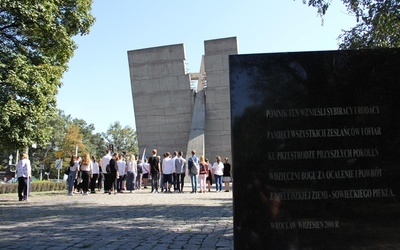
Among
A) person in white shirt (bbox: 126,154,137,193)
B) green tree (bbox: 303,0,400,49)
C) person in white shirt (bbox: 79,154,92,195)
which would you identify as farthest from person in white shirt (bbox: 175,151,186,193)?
green tree (bbox: 303,0,400,49)

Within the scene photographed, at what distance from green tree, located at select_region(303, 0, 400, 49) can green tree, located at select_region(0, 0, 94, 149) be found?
33.4ft

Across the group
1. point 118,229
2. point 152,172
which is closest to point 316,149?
point 118,229

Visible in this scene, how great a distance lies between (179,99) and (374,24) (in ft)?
98.5

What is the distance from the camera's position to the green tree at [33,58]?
14039 mm

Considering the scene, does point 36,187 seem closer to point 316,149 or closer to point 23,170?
point 23,170

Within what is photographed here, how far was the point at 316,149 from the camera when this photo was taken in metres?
3.14

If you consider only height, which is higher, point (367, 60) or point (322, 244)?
point (367, 60)

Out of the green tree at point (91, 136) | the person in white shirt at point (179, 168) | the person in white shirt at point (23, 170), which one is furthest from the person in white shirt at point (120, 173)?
the green tree at point (91, 136)

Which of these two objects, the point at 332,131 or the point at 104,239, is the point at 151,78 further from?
the point at 332,131

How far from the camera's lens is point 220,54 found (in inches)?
1447

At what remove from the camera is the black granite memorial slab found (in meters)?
3.07

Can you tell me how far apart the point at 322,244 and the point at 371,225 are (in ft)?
1.32

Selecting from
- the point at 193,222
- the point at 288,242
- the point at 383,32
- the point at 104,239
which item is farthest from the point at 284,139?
the point at 383,32

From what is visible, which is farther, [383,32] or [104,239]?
[383,32]
